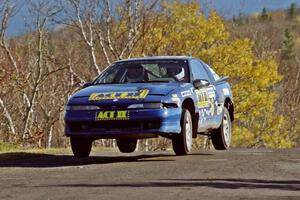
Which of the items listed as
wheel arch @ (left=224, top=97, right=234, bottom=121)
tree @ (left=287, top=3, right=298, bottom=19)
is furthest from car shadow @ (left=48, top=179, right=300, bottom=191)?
tree @ (left=287, top=3, right=298, bottom=19)

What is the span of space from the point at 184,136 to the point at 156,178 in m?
2.93

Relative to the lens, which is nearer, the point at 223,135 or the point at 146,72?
the point at 146,72

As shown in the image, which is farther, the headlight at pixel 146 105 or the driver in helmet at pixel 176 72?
the driver in helmet at pixel 176 72

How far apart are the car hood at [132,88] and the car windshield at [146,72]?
465 millimetres

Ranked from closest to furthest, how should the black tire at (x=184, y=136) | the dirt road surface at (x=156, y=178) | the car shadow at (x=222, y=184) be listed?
the dirt road surface at (x=156, y=178) < the car shadow at (x=222, y=184) < the black tire at (x=184, y=136)

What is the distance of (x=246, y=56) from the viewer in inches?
1550

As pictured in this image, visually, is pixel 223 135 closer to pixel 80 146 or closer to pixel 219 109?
pixel 219 109

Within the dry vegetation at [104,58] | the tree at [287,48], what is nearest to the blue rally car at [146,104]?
the dry vegetation at [104,58]

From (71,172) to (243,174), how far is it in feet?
Answer: 6.69

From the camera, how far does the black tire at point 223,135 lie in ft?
43.0

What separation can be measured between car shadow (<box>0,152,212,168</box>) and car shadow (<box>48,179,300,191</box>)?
9.02 ft

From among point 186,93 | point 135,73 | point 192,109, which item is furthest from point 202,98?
point 135,73

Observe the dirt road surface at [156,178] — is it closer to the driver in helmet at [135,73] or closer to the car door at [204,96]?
the car door at [204,96]

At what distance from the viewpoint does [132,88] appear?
10398 millimetres
